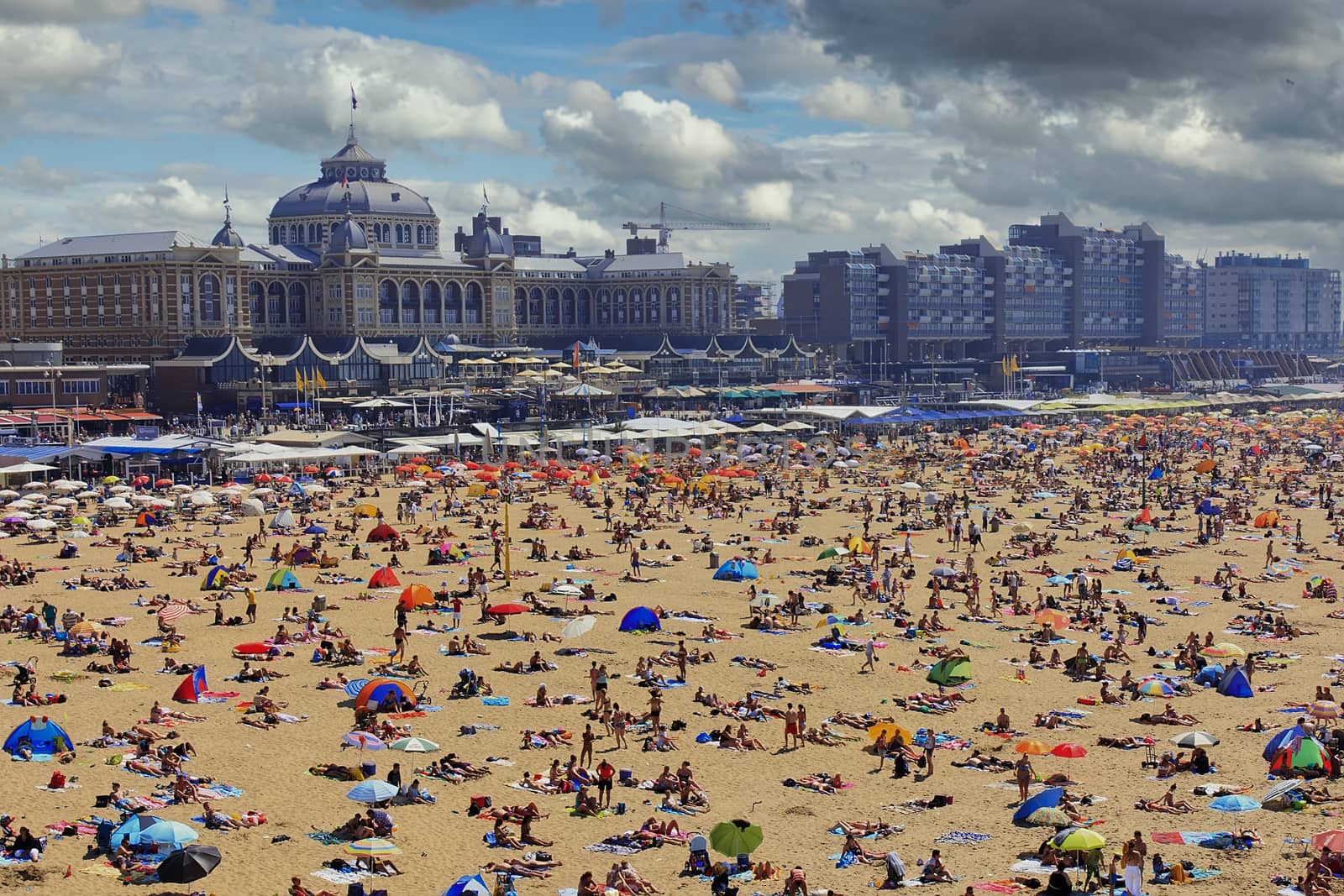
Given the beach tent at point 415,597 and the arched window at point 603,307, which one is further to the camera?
the arched window at point 603,307

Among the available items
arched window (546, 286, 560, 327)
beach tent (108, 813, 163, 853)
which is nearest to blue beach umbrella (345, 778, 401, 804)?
beach tent (108, 813, 163, 853)

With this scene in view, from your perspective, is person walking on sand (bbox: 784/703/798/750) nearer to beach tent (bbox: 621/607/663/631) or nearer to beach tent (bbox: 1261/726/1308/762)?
Answer: beach tent (bbox: 1261/726/1308/762)

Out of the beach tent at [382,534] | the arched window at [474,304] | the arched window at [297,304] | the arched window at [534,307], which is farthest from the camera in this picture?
the arched window at [534,307]

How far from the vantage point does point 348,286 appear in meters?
126

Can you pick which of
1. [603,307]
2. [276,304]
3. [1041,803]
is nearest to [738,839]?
[1041,803]

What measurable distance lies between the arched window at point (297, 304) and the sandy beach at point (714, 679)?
65.2 m

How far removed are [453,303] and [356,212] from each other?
12251mm

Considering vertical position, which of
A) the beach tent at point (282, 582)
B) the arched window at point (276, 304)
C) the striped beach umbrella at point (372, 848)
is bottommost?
the striped beach umbrella at point (372, 848)

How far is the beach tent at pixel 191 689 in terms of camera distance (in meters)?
30.7

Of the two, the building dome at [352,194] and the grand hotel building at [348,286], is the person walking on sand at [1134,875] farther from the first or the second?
the building dome at [352,194]

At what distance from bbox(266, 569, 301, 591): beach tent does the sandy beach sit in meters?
0.33

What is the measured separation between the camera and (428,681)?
32.7 metres

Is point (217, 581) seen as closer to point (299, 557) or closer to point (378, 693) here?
point (299, 557)

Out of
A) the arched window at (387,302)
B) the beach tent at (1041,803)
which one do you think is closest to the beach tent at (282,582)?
the beach tent at (1041,803)
